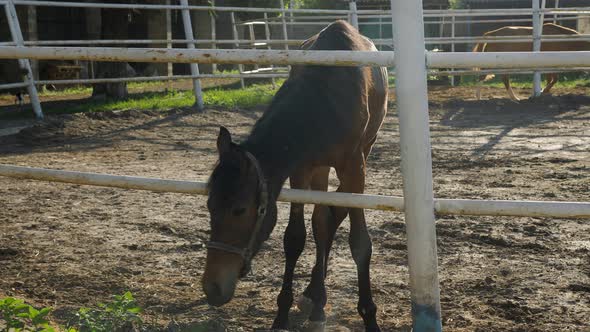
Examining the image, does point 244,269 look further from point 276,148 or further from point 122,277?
point 122,277

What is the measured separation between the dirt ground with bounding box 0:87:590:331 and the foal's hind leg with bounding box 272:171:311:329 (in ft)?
0.30

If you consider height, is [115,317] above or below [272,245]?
above

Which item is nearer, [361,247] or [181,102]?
[361,247]

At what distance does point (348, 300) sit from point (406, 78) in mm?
1764

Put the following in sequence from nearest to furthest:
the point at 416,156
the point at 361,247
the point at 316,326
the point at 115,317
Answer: the point at 416,156, the point at 115,317, the point at 316,326, the point at 361,247

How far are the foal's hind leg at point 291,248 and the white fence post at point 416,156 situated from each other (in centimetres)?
94

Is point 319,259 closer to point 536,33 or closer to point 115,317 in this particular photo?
point 115,317

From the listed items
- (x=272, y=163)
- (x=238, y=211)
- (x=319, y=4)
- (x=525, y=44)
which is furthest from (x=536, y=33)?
(x=319, y=4)

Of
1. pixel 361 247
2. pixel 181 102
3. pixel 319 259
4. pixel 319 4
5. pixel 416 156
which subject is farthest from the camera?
pixel 319 4

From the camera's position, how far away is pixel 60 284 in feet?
12.4

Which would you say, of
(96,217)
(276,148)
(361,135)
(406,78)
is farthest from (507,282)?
(96,217)

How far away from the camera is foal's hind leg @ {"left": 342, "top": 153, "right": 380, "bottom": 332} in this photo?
11.1ft

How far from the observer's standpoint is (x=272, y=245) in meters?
4.59

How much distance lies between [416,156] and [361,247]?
4.30ft
